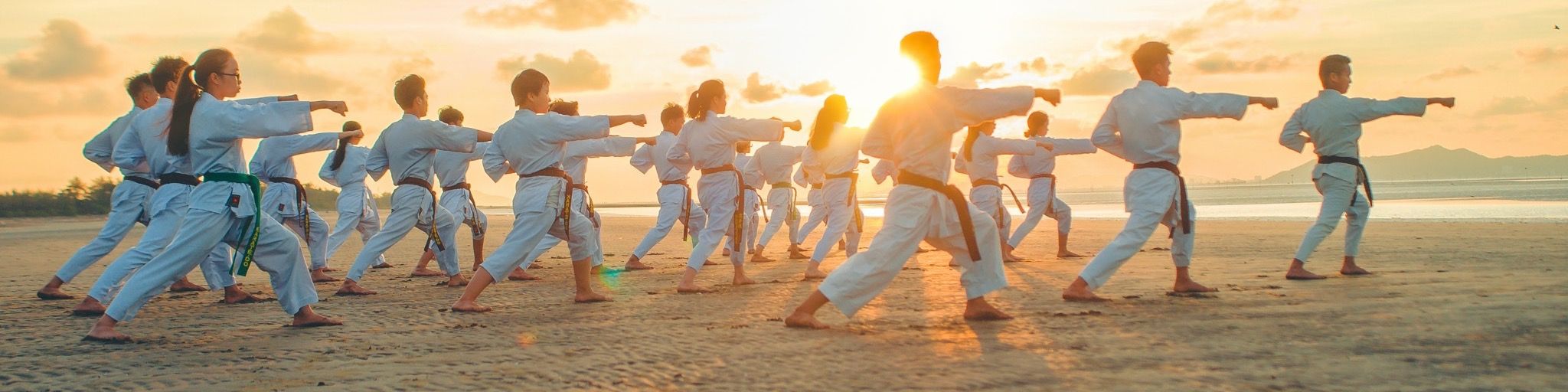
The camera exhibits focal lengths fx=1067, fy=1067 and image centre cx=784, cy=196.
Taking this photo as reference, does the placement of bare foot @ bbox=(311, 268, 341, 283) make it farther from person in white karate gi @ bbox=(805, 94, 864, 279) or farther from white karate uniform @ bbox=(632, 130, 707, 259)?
person in white karate gi @ bbox=(805, 94, 864, 279)

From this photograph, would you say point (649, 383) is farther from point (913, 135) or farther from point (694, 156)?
point (694, 156)

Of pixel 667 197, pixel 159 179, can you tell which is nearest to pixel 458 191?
pixel 667 197

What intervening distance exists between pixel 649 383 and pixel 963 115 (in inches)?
96.8

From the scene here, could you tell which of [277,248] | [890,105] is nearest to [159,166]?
[277,248]

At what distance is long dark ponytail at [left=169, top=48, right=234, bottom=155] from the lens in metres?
5.98

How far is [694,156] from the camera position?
30.6ft

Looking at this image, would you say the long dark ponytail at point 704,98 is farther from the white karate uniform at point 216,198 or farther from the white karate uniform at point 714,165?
the white karate uniform at point 216,198

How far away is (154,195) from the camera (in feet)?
23.6

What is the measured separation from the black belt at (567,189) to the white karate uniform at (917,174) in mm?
2302

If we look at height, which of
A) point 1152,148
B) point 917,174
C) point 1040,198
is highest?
point 1152,148

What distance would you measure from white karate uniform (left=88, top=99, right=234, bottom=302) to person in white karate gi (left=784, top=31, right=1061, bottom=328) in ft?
13.0

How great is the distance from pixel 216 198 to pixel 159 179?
5.67 ft

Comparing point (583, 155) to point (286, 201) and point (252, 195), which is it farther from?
point (252, 195)

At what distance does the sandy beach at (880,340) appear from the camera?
4242 millimetres
